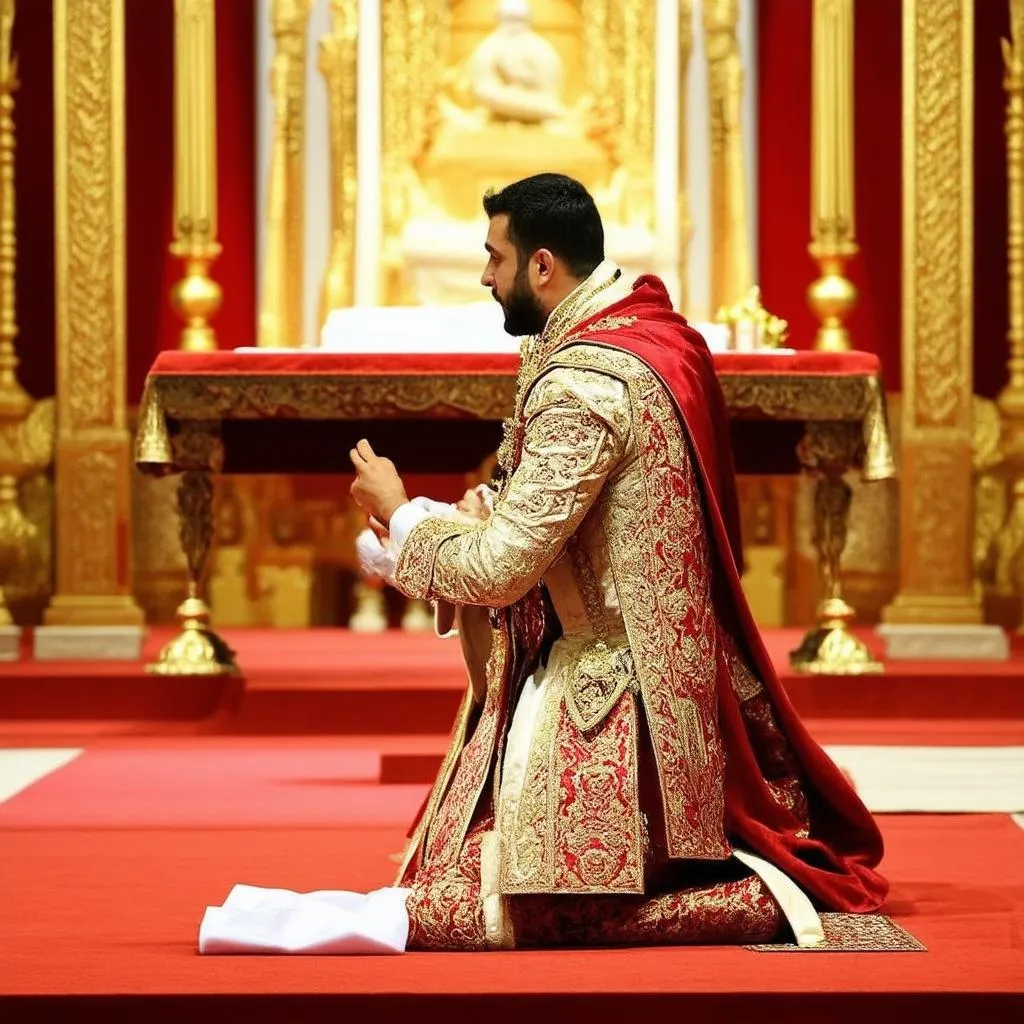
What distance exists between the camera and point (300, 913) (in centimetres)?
361

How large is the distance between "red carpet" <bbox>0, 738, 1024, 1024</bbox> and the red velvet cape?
0.15 metres

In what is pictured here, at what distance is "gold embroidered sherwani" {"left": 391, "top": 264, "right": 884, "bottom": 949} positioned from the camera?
3578 mm

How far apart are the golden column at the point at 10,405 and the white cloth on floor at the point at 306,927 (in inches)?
208

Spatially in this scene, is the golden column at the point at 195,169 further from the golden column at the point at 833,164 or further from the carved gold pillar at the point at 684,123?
the golden column at the point at 833,164

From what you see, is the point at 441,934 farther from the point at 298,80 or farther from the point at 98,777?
the point at 298,80

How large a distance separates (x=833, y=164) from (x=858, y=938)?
15.9ft

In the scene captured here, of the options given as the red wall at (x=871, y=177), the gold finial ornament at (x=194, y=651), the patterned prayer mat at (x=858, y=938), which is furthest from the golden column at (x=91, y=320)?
the patterned prayer mat at (x=858, y=938)

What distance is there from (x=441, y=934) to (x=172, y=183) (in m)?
6.13

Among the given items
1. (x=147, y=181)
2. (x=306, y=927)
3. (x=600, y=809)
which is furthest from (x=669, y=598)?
(x=147, y=181)

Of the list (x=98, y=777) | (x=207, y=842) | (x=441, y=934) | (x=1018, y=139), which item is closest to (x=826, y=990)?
(x=441, y=934)

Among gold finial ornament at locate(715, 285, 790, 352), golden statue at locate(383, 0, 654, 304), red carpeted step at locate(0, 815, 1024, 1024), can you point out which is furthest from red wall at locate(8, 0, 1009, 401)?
red carpeted step at locate(0, 815, 1024, 1024)

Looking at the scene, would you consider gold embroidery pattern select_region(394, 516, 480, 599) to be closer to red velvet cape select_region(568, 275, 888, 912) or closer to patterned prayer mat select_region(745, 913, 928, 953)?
red velvet cape select_region(568, 275, 888, 912)

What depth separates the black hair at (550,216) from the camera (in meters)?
3.71

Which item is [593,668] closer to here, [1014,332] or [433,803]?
[433,803]
